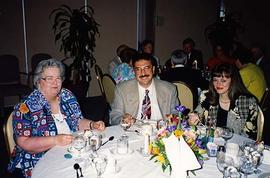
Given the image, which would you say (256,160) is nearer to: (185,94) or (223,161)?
(223,161)

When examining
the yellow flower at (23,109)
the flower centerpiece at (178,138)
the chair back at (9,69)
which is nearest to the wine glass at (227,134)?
the flower centerpiece at (178,138)

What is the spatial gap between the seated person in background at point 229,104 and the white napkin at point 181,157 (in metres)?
0.90

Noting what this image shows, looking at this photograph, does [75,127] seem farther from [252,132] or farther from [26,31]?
[26,31]

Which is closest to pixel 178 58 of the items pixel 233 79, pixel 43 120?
pixel 233 79

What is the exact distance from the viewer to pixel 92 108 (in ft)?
18.8

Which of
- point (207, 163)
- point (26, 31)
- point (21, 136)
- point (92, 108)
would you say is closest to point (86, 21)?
point (26, 31)

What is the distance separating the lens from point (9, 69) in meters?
5.23

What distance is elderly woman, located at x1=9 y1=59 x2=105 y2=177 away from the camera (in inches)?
81.9

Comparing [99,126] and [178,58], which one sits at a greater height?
[178,58]

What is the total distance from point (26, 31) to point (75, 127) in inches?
143

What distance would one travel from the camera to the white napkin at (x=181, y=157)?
A: 157 centimetres

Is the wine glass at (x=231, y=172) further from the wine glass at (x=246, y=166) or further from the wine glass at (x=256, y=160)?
the wine glass at (x=256, y=160)

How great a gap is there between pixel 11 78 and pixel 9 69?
17 cm

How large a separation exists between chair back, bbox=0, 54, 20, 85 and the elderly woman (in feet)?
10.3
